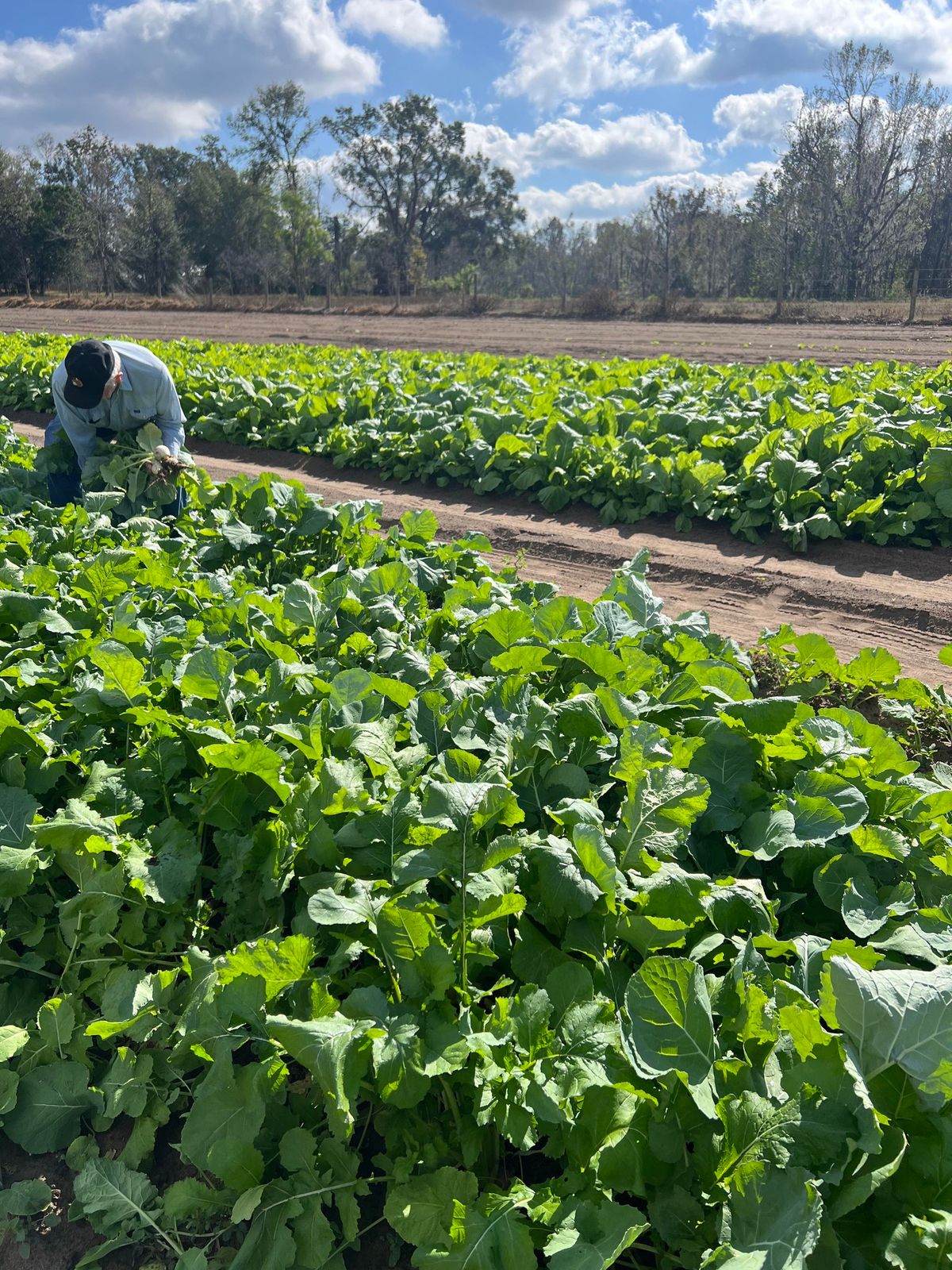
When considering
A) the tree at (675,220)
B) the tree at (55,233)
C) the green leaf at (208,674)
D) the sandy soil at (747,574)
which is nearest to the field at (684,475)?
the sandy soil at (747,574)

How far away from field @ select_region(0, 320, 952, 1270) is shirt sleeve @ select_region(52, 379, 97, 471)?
290cm

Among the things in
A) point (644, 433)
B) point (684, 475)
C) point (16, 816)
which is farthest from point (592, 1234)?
point (644, 433)

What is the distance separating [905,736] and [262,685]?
114 inches

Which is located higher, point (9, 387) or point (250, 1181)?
point (9, 387)

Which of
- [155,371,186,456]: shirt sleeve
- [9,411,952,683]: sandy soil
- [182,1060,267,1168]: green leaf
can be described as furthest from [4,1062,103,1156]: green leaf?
[155,371,186,456]: shirt sleeve

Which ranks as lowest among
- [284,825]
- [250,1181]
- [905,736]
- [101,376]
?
[250,1181]

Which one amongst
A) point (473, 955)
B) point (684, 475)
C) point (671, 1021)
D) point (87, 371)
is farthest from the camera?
point (684, 475)

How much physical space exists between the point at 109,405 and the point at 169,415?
17.4 inches

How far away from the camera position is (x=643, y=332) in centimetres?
2619

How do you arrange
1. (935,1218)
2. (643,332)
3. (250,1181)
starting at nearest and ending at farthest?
1. (935,1218)
2. (250,1181)
3. (643,332)

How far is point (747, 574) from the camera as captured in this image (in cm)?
692

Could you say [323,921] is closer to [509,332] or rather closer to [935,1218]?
[935,1218]

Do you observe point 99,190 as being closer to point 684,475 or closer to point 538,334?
point 538,334

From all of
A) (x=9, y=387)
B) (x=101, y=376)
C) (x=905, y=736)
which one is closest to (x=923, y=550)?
(x=905, y=736)
